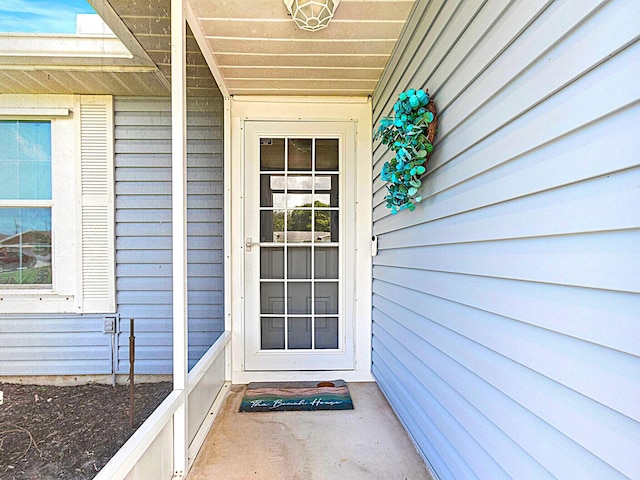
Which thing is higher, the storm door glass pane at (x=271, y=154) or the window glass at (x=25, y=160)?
the storm door glass pane at (x=271, y=154)

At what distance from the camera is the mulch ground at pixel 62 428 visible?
2.99 feet

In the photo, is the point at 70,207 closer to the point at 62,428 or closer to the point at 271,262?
the point at 62,428

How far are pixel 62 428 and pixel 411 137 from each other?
1.68m

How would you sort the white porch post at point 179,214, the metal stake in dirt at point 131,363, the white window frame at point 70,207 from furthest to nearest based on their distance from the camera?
the white porch post at point 179,214 → the metal stake in dirt at point 131,363 → the white window frame at point 70,207

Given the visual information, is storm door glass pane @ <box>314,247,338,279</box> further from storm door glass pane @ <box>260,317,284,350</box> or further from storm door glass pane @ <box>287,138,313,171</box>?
storm door glass pane @ <box>287,138,313,171</box>

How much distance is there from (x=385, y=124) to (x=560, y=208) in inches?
42.9

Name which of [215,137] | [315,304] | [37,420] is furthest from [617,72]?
[315,304]

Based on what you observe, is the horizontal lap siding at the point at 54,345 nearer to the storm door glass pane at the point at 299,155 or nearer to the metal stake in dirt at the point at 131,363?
the metal stake in dirt at the point at 131,363

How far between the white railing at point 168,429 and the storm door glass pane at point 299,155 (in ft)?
4.95

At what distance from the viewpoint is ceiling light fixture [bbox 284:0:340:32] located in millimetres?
1748

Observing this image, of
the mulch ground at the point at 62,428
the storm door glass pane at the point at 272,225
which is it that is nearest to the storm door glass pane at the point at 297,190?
the storm door glass pane at the point at 272,225

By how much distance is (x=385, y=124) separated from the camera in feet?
5.73

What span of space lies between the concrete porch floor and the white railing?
0.31 feet

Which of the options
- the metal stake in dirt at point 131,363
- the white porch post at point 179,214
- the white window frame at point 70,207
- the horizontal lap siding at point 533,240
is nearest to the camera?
the horizontal lap siding at point 533,240
